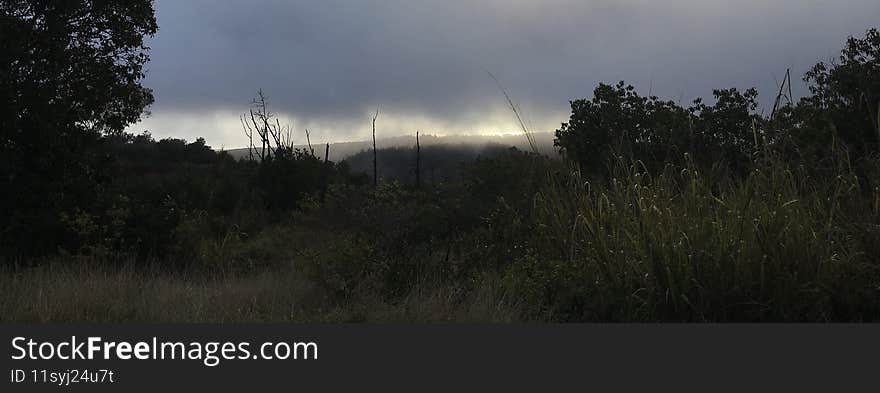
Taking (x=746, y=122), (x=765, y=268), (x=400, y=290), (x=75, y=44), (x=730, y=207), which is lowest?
(x=400, y=290)

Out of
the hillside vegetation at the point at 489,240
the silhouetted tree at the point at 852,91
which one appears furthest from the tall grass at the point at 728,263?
the silhouetted tree at the point at 852,91

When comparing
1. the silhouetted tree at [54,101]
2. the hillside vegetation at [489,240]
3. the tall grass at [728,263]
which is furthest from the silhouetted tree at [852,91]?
the silhouetted tree at [54,101]

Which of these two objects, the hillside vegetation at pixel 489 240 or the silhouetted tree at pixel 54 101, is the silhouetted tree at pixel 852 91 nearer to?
the hillside vegetation at pixel 489 240

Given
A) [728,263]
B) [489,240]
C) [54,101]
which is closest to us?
[728,263]

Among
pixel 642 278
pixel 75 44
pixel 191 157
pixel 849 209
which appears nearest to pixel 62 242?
pixel 75 44

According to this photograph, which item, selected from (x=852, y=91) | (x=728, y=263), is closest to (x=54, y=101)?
(x=728, y=263)

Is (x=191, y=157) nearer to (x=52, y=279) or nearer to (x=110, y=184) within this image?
(x=110, y=184)

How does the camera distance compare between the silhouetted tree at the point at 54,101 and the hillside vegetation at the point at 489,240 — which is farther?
the silhouetted tree at the point at 54,101

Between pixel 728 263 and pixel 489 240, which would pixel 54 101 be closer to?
pixel 489 240

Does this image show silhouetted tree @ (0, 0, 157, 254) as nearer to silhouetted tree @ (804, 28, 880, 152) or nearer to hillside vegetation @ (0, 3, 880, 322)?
hillside vegetation @ (0, 3, 880, 322)

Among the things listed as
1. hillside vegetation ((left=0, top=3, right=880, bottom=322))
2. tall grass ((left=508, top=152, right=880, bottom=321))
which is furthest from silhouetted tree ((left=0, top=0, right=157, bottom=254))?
tall grass ((left=508, top=152, right=880, bottom=321))

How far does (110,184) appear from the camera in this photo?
13.3 m

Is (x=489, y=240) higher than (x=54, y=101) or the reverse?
the reverse

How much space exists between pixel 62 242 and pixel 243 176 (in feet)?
65.2
